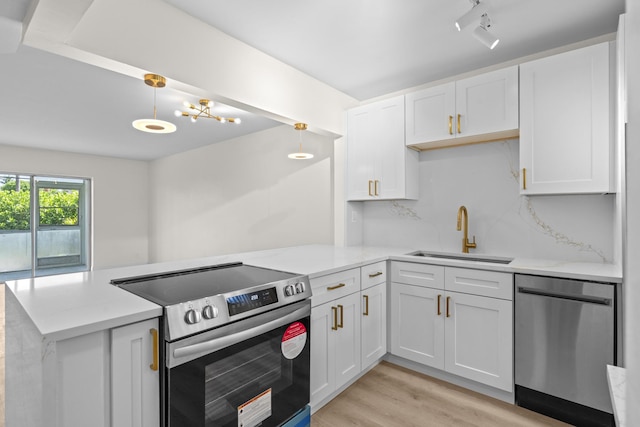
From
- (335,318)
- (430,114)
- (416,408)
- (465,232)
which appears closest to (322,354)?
(335,318)

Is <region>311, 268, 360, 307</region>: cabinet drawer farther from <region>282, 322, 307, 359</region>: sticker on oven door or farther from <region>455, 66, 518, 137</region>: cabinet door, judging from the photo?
<region>455, 66, 518, 137</region>: cabinet door

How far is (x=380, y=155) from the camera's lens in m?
3.04

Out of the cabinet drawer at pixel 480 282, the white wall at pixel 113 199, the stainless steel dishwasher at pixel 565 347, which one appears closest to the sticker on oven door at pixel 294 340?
the cabinet drawer at pixel 480 282

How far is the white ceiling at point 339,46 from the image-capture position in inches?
76.8

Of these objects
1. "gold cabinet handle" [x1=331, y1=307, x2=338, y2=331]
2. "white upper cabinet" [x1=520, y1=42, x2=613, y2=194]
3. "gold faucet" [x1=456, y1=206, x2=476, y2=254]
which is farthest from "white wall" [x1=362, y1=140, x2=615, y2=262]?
"gold cabinet handle" [x1=331, y1=307, x2=338, y2=331]

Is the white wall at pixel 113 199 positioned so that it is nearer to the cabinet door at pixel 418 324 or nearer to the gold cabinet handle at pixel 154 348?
the cabinet door at pixel 418 324

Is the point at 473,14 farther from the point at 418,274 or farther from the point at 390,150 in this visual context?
the point at 418,274

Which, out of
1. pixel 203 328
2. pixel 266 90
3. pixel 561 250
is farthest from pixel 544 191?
pixel 203 328

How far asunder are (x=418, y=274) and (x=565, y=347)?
3.16 feet

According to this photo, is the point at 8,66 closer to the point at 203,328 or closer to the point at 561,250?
the point at 203,328

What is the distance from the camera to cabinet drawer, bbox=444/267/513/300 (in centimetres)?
216

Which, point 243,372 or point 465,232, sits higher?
point 465,232

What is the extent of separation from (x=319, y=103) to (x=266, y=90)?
2.10ft

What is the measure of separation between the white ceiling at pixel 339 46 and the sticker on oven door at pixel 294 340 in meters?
1.60
